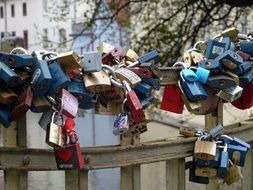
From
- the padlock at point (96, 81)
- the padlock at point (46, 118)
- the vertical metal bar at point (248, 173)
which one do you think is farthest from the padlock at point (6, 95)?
the vertical metal bar at point (248, 173)

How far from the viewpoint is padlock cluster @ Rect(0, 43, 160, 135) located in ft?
5.01

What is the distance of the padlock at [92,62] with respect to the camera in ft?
5.40

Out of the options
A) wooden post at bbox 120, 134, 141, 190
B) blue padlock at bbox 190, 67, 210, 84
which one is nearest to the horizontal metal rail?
wooden post at bbox 120, 134, 141, 190

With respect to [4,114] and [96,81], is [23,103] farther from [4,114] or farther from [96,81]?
[96,81]

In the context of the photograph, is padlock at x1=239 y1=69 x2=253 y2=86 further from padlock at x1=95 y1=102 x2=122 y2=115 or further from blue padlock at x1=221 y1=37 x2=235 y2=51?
padlock at x1=95 y1=102 x2=122 y2=115

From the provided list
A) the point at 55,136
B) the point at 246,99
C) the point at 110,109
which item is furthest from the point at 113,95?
the point at 246,99

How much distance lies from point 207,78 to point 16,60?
25.6 inches

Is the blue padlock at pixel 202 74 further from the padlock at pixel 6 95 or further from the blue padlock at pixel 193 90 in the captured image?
the padlock at pixel 6 95

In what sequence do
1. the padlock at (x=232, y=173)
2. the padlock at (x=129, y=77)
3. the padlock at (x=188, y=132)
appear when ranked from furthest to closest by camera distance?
the padlock at (x=188, y=132)
the padlock at (x=232, y=173)
the padlock at (x=129, y=77)

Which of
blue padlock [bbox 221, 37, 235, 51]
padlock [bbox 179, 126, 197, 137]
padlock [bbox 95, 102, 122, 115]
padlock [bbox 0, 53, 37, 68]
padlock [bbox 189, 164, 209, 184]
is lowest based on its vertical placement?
padlock [bbox 189, 164, 209, 184]

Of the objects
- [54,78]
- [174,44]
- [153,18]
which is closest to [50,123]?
[54,78]

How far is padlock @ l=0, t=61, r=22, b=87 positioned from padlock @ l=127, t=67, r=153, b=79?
1.33 ft

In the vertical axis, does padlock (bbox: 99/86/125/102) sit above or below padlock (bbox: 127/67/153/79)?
below

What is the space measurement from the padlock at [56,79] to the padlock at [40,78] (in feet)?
0.06
